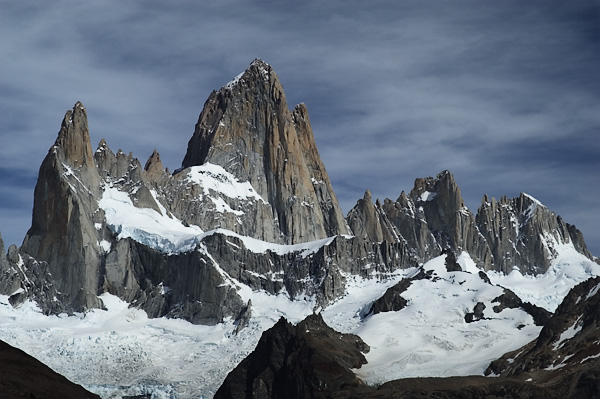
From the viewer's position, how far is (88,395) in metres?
168

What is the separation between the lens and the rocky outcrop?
158 meters

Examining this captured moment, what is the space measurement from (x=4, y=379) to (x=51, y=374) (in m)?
12.6

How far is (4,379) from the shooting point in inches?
6255

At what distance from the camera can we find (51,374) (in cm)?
17100

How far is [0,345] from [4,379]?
13.0 m

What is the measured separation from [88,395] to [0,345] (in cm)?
1313

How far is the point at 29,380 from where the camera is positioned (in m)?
163

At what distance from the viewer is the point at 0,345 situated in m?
171

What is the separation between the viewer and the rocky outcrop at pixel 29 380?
157500 mm

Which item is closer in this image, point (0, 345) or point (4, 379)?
point (4, 379)

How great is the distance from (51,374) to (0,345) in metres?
7.32

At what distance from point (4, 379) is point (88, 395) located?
12882mm

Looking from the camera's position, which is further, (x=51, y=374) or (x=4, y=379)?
(x=51, y=374)
